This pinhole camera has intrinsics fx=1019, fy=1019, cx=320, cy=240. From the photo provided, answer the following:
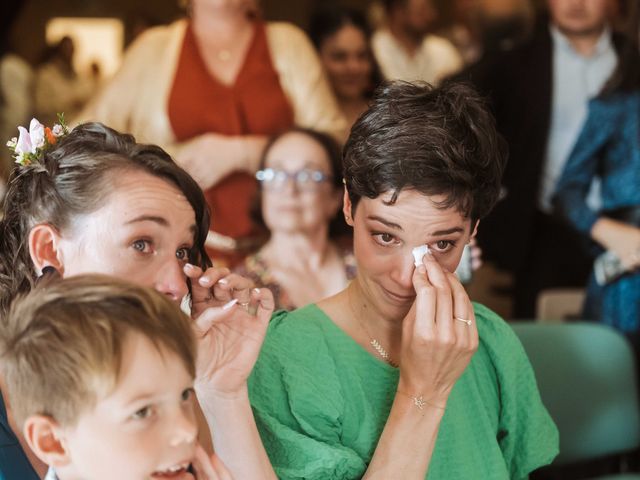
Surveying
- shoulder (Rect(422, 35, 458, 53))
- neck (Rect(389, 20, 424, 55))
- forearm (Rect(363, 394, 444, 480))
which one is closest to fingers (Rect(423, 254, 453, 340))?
forearm (Rect(363, 394, 444, 480))

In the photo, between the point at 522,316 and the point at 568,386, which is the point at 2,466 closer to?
the point at 568,386

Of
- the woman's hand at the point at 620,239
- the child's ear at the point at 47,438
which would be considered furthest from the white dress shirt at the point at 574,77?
the child's ear at the point at 47,438

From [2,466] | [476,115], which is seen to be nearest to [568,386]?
[476,115]

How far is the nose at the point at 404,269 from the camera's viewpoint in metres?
1.47

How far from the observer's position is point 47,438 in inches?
43.9

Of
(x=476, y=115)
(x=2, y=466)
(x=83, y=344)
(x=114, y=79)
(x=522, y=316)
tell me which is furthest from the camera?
(x=522, y=316)

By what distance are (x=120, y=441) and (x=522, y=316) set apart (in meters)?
2.51

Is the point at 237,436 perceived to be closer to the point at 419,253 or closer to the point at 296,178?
the point at 419,253

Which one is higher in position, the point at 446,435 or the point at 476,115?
the point at 476,115

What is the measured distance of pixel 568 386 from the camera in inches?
90.1

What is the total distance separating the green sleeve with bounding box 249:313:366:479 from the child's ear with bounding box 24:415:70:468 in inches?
15.4

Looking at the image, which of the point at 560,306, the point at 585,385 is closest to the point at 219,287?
the point at 585,385

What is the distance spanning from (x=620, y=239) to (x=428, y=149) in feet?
5.47

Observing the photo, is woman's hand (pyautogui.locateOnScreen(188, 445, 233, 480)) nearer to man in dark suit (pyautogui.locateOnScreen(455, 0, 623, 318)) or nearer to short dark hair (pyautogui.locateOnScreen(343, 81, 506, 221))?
short dark hair (pyautogui.locateOnScreen(343, 81, 506, 221))
